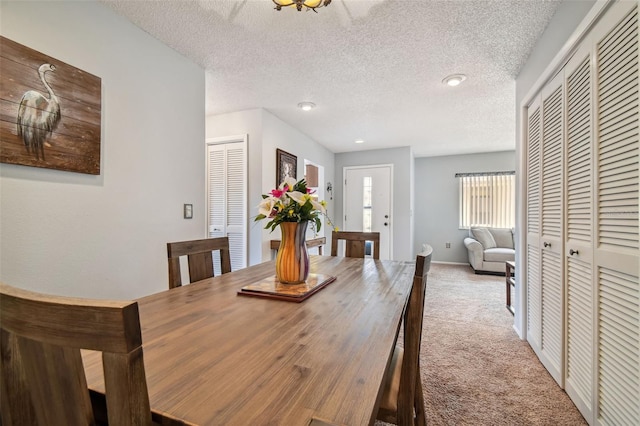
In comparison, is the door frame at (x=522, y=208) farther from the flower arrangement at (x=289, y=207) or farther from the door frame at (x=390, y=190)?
the door frame at (x=390, y=190)

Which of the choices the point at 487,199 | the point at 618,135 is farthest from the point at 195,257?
the point at 487,199

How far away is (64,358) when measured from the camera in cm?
45

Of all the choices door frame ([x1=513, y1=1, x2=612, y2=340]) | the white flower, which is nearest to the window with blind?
door frame ([x1=513, y1=1, x2=612, y2=340])

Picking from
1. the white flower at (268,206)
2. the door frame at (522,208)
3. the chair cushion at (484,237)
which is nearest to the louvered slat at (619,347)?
the door frame at (522,208)

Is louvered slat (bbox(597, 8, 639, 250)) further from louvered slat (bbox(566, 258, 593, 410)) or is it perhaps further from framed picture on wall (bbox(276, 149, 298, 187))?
framed picture on wall (bbox(276, 149, 298, 187))

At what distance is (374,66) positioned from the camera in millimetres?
2350

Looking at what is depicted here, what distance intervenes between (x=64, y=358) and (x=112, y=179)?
1628 mm

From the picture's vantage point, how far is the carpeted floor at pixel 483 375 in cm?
150

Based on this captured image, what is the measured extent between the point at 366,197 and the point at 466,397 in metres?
4.07

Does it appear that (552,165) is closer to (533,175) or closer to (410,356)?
(533,175)

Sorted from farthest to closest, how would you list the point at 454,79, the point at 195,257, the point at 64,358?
the point at 454,79 < the point at 195,257 < the point at 64,358

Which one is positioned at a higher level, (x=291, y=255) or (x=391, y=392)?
(x=291, y=255)

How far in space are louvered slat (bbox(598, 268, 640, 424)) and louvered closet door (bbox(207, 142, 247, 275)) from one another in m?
2.99

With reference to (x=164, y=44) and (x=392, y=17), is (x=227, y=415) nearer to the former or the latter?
(x=392, y=17)
